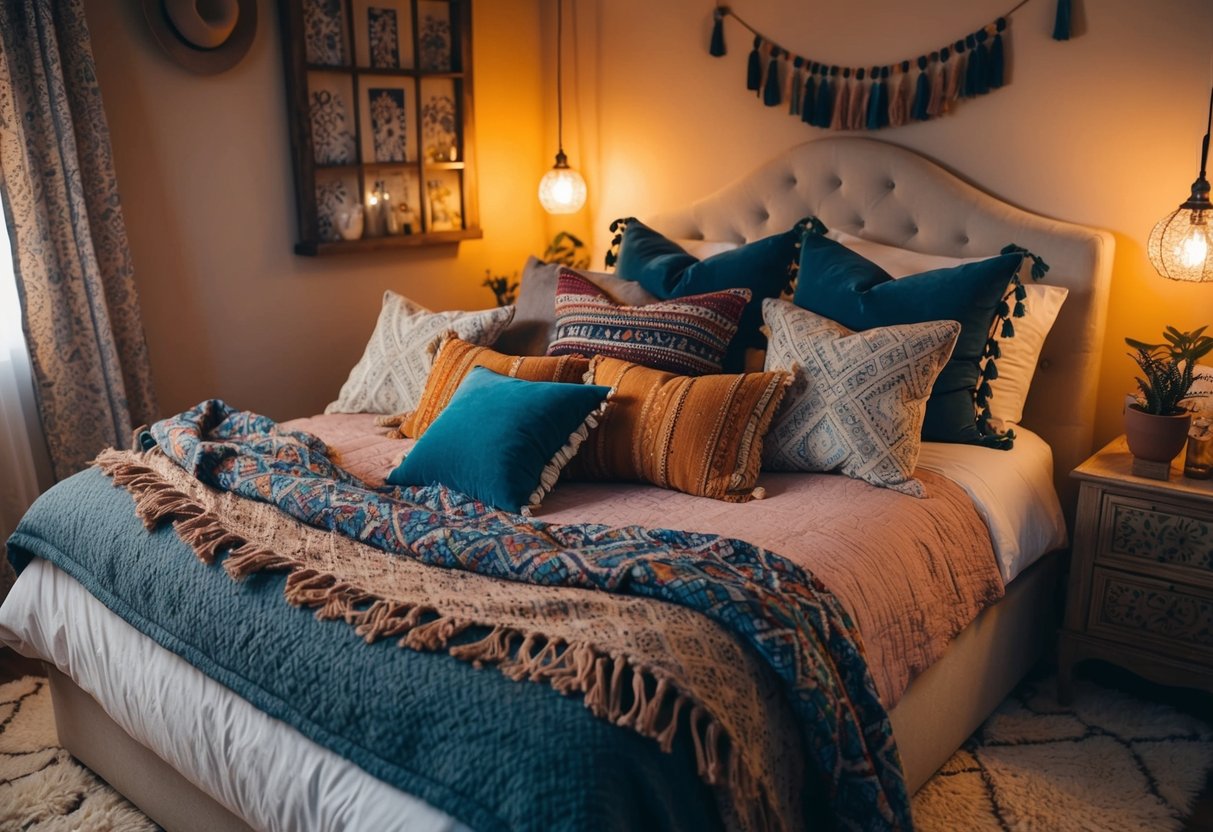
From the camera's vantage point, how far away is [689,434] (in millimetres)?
2234

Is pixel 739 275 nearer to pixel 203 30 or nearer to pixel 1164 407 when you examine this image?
pixel 1164 407

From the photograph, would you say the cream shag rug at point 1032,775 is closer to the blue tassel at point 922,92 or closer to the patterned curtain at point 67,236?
the patterned curtain at point 67,236

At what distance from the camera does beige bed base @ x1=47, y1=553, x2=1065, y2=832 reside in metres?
1.96

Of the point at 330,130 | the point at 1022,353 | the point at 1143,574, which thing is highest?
the point at 330,130

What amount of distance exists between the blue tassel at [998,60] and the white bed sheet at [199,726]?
243 centimetres

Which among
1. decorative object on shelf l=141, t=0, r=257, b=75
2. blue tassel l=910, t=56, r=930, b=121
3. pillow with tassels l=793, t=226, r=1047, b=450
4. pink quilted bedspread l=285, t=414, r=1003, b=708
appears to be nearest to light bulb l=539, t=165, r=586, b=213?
decorative object on shelf l=141, t=0, r=257, b=75

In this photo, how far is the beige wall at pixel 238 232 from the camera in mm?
3059

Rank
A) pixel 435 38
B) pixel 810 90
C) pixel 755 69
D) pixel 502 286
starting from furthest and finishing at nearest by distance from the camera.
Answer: pixel 502 286 < pixel 435 38 < pixel 755 69 < pixel 810 90

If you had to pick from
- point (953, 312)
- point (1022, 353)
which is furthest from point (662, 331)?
point (1022, 353)

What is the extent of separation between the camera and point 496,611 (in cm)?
156

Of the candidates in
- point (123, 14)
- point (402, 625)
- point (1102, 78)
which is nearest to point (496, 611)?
point (402, 625)

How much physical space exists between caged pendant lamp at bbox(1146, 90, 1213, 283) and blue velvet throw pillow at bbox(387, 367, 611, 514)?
54.4 inches

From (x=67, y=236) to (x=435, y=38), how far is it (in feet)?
4.78

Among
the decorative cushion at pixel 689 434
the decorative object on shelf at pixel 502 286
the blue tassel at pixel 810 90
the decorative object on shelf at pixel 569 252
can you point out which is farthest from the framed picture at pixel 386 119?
the decorative cushion at pixel 689 434
